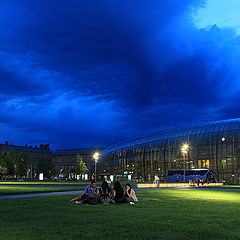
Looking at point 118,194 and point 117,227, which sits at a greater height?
point 118,194

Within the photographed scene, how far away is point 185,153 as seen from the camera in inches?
3570

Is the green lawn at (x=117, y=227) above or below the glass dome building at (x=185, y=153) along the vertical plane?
below

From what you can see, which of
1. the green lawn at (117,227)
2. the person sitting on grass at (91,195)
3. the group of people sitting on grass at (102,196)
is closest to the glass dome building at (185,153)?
the group of people sitting on grass at (102,196)

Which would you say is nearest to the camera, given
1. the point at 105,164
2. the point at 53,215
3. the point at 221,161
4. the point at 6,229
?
the point at 6,229

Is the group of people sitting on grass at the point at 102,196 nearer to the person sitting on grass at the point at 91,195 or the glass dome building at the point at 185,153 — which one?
the person sitting on grass at the point at 91,195

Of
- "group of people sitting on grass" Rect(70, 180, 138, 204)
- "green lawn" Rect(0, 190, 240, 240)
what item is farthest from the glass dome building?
"green lawn" Rect(0, 190, 240, 240)

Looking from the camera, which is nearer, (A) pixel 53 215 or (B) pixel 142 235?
(B) pixel 142 235

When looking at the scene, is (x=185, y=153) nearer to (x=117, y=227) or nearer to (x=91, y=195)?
(x=91, y=195)

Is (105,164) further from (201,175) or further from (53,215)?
(53,215)

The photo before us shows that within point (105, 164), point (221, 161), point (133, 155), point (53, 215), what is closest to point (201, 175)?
point (221, 161)

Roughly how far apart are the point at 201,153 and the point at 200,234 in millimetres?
82906

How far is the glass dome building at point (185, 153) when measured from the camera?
82.8 meters

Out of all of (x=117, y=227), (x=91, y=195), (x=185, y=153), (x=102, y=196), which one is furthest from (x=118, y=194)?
(x=185, y=153)

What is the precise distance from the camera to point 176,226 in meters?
9.40
